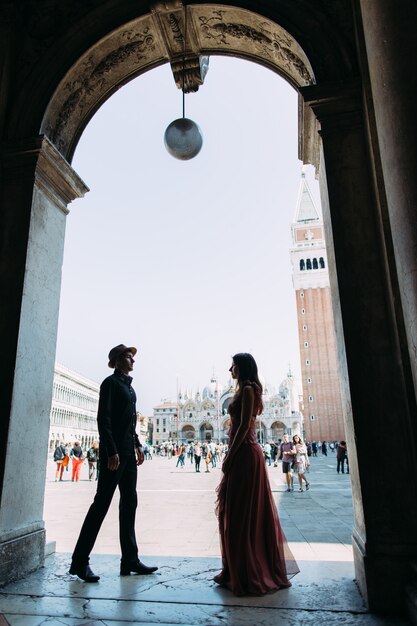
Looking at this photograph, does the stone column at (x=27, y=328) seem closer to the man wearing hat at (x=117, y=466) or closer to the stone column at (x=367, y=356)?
the man wearing hat at (x=117, y=466)

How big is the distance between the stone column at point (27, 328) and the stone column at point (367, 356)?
7.98 ft

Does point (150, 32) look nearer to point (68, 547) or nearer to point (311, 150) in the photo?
point (311, 150)

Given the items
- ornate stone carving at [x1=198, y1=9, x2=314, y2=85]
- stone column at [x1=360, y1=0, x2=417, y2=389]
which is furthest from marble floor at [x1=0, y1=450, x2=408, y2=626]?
ornate stone carving at [x1=198, y1=9, x2=314, y2=85]

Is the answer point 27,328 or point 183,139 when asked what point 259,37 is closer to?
point 183,139

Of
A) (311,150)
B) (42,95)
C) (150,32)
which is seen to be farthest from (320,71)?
(42,95)

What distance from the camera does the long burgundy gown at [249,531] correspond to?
2.88 metres

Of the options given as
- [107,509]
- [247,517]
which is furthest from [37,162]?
[247,517]

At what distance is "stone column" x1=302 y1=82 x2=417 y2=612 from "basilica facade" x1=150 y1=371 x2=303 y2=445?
9431 centimetres

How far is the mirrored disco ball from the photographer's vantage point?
4.25m

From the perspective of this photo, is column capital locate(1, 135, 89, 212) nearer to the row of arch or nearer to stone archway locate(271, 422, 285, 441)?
the row of arch

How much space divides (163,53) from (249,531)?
4.69 metres

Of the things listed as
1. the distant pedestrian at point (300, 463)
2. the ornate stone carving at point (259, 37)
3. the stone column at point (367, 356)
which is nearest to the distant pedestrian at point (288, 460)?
the distant pedestrian at point (300, 463)

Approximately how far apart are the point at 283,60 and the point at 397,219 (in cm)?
295

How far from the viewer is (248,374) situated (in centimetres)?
338
